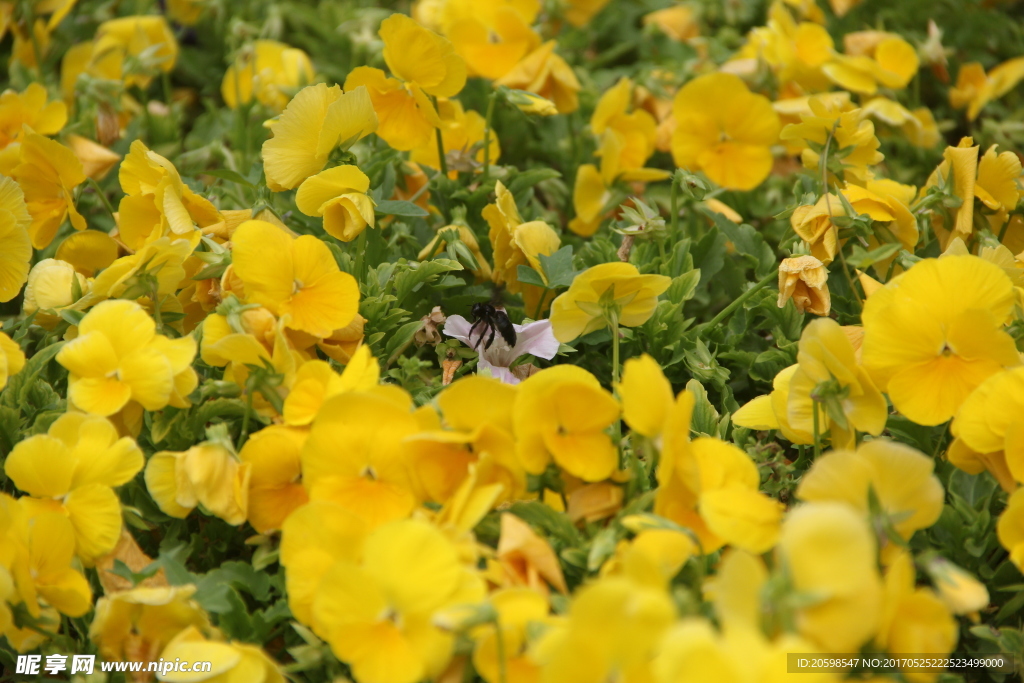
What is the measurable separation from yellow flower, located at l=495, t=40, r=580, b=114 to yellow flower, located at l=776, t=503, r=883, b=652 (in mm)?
1331

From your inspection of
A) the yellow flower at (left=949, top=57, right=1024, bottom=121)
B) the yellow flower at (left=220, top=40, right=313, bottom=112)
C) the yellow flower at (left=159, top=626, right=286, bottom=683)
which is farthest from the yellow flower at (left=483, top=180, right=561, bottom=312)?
the yellow flower at (left=949, top=57, right=1024, bottom=121)

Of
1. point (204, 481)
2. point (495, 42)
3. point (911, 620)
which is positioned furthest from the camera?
point (495, 42)

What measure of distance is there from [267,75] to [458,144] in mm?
560

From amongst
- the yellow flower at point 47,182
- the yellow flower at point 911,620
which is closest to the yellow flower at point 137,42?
the yellow flower at point 47,182

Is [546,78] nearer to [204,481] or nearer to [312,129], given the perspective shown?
[312,129]

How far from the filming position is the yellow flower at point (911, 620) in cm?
Answer: 86

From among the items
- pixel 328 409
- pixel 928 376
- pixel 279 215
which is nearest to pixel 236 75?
pixel 279 215

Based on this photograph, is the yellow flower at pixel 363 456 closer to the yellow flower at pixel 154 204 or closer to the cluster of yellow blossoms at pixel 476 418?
the cluster of yellow blossoms at pixel 476 418

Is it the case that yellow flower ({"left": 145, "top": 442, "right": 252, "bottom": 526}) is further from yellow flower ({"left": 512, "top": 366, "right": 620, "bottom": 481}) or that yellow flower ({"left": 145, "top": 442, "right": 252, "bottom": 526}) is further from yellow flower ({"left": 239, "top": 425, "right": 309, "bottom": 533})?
yellow flower ({"left": 512, "top": 366, "right": 620, "bottom": 481})

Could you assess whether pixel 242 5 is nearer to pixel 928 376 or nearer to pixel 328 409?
pixel 328 409

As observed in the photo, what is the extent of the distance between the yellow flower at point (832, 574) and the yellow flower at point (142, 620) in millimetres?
655

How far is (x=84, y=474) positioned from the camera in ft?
3.65

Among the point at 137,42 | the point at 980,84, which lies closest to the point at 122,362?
the point at 137,42

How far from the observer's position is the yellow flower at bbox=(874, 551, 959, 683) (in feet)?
2.82
